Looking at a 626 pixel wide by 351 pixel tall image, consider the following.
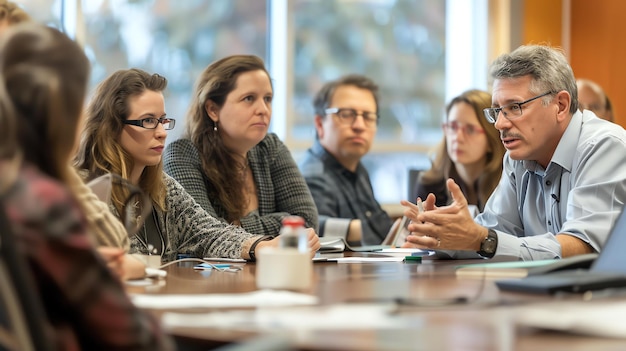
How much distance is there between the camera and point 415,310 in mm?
1503

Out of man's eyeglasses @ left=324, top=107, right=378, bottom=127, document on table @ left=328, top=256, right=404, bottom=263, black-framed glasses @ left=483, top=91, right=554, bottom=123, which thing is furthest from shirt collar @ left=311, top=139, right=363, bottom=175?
document on table @ left=328, top=256, right=404, bottom=263

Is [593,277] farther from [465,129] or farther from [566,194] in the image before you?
[465,129]

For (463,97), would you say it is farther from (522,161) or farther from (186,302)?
(186,302)

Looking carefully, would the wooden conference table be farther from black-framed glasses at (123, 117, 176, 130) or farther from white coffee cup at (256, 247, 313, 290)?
black-framed glasses at (123, 117, 176, 130)

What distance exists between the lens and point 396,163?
6.19 meters

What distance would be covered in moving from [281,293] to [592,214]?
1.34 meters

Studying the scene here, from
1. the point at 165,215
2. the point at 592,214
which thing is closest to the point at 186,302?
→ the point at 165,215

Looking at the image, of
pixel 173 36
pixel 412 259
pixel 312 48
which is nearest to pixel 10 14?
pixel 412 259

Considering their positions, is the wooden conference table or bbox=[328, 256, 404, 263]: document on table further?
bbox=[328, 256, 404, 263]: document on table

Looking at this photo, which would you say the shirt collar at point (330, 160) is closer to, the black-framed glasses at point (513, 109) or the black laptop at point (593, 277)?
the black-framed glasses at point (513, 109)

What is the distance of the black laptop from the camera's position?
1.66m

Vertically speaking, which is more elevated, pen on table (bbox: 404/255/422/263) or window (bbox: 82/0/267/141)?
window (bbox: 82/0/267/141)

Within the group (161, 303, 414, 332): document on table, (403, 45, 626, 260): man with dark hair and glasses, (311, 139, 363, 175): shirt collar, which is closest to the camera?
(161, 303, 414, 332): document on table

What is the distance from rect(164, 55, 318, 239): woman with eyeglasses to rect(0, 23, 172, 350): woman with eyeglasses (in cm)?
218
